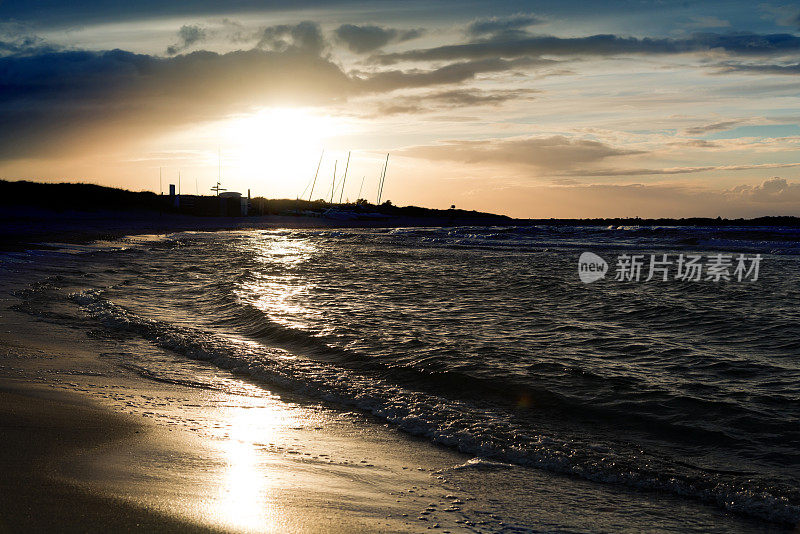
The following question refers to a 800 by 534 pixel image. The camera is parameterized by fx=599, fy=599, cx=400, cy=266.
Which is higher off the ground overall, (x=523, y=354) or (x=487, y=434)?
(x=523, y=354)

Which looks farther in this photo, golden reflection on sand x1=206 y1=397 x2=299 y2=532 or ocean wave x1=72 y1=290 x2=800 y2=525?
ocean wave x1=72 y1=290 x2=800 y2=525

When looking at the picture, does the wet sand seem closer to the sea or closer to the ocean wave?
the ocean wave

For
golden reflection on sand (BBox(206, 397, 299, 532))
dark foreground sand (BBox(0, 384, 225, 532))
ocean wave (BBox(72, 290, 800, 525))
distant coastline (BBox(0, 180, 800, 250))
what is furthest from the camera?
distant coastline (BBox(0, 180, 800, 250))

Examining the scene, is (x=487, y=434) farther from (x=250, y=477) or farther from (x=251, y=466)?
(x=250, y=477)

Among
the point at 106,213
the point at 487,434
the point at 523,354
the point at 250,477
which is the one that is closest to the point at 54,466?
the point at 250,477

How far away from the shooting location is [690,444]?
5.17m

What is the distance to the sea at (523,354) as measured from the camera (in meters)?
4.95

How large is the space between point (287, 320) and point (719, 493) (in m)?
7.74

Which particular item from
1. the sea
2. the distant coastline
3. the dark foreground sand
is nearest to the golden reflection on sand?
the dark foreground sand

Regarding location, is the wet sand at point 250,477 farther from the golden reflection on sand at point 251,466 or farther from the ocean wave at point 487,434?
the ocean wave at point 487,434

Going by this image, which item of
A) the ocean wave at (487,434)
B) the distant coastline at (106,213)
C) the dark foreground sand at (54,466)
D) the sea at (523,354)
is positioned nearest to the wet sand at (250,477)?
the dark foreground sand at (54,466)

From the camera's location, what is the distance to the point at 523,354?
26.6ft

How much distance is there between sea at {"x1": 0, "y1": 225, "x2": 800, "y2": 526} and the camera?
195 inches

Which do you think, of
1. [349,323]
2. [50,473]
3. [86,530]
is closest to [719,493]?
[86,530]
